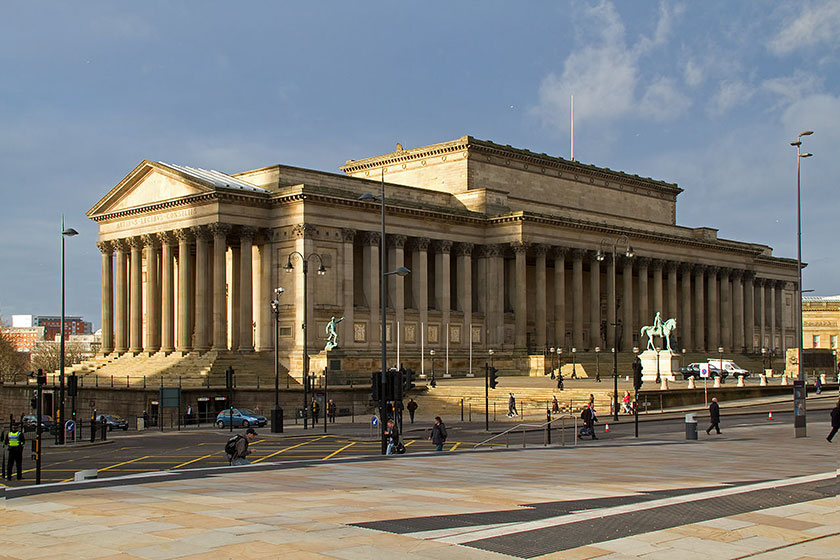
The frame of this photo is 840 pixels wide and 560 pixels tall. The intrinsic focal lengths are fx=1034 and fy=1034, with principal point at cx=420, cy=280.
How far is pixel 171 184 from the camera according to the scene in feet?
264

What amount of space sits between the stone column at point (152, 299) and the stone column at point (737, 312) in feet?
211

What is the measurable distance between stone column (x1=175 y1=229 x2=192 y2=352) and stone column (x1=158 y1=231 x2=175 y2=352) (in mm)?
881

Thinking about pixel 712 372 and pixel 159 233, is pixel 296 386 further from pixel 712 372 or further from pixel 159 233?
pixel 712 372

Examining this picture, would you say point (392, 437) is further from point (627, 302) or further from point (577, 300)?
point (627, 302)

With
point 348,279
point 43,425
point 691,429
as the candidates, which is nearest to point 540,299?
point 348,279

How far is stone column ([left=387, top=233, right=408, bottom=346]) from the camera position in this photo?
8344 centimetres

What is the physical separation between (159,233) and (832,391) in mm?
53219

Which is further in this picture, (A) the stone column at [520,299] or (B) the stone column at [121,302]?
(A) the stone column at [520,299]

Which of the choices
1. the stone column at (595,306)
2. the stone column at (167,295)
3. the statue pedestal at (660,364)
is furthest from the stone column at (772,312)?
the stone column at (167,295)

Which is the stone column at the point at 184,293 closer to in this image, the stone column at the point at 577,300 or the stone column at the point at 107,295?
the stone column at the point at 107,295

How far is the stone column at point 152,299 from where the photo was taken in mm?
82500

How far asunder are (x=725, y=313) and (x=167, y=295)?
6252 centimetres

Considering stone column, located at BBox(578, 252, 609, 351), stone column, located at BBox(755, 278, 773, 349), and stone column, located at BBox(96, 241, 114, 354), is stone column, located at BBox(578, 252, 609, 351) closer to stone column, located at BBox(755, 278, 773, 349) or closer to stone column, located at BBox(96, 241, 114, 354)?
stone column, located at BBox(755, 278, 773, 349)

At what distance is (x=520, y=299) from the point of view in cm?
9075
